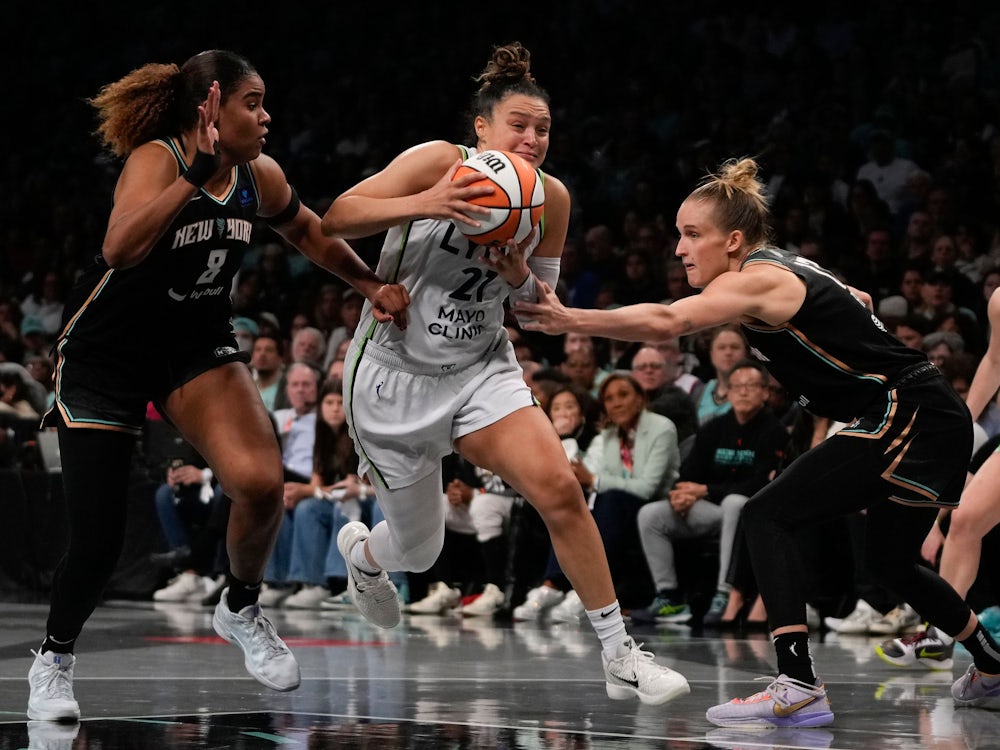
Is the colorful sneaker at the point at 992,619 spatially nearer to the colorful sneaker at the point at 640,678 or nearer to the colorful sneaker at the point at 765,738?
the colorful sneaker at the point at 765,738

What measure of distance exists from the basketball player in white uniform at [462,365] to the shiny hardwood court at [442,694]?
380mm

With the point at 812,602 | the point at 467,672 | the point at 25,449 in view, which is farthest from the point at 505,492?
the point at 25,449

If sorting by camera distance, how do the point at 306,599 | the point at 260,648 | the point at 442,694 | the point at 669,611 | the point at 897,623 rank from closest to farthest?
the point at 260,648 → the point at 442,694 → the point at 897,623 → the point at 669,611 → the point at 306,599

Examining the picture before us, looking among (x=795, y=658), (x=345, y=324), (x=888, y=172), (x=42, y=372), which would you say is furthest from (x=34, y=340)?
(x=795, y=658)

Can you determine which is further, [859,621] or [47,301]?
[47,301]

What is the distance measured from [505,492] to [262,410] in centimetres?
410

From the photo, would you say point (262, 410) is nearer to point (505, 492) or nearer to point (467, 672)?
point (467, 672)

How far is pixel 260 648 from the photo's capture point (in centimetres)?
495

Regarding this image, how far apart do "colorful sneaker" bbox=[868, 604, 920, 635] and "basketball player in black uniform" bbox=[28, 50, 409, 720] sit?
395 cm

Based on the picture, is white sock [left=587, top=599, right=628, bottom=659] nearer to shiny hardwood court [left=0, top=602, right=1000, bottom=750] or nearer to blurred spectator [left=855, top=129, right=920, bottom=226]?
shiny hardwood court [left=0, top=602, right=1000, bottom=750]

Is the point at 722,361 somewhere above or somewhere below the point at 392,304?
below

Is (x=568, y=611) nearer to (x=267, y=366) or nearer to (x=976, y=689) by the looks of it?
(x=267, y=366)

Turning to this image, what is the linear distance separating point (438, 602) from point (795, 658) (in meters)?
4.25

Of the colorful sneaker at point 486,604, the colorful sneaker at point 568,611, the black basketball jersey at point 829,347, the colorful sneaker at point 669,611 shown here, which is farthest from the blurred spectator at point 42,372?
the black basketball jersey at point 829,347
